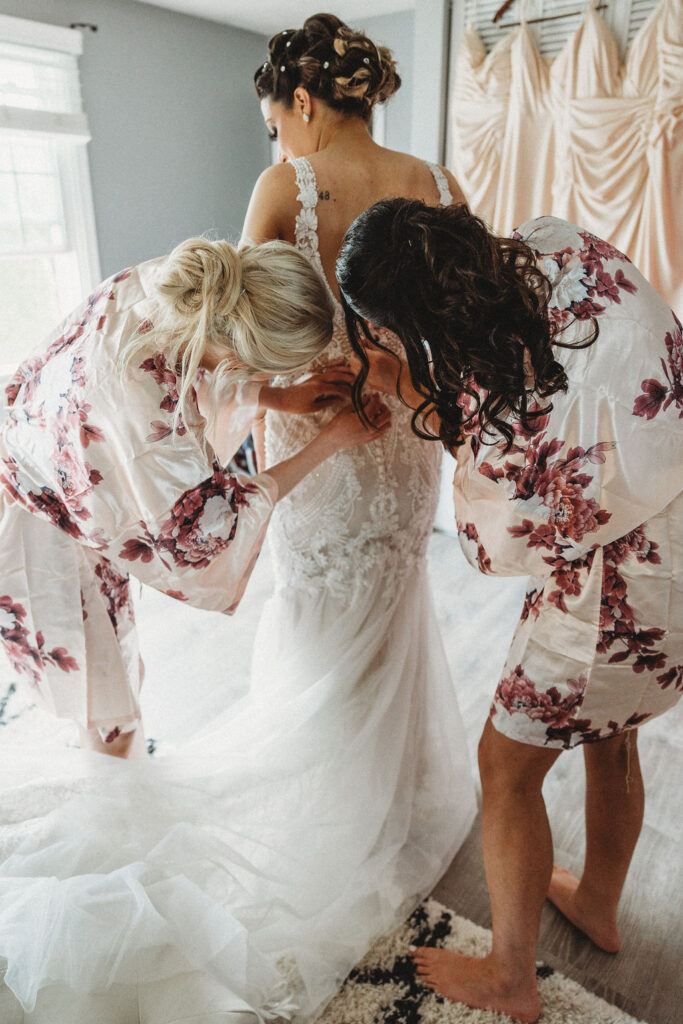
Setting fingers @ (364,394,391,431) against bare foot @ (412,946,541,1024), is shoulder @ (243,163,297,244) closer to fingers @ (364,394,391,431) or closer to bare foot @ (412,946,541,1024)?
fingers @ (364,394,391,431)

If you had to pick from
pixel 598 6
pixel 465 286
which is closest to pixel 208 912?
pixel 465 286

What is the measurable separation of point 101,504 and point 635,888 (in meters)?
1.38

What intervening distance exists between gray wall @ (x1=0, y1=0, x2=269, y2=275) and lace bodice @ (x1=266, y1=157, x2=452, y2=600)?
2562 millimetres

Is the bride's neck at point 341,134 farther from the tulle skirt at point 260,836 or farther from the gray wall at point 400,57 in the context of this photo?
the gray wall at point 400,57

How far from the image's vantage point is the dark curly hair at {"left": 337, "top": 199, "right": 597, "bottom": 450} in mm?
906

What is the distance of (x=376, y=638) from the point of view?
153 centimetres

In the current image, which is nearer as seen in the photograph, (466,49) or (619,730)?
(619,730)

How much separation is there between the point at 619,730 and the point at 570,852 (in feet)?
2.31

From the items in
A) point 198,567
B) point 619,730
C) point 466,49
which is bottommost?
point 619,730

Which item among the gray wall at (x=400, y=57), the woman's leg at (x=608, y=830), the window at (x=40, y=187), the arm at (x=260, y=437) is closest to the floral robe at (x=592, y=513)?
the woman's leg at (x=608, y=830)

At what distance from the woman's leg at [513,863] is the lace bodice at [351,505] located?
1.39ft

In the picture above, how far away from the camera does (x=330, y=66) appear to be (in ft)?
4.32

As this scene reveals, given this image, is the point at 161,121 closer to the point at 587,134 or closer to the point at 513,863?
the point at 587,134

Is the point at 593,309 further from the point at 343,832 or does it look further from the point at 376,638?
the point at 343,832
